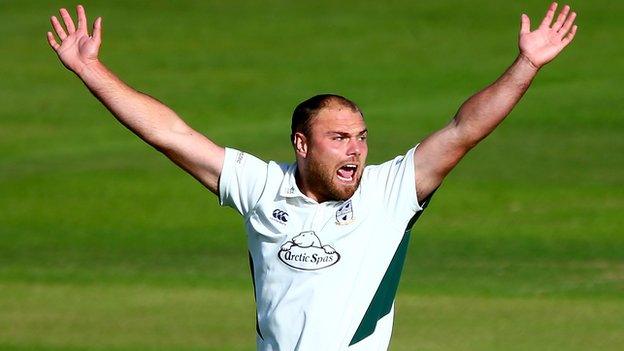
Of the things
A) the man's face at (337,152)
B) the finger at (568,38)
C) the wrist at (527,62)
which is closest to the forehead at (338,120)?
the man's face at (337,152)

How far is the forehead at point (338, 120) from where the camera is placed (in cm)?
640

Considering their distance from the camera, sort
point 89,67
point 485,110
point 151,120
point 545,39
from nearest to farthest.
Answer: point 485,110, point 545,39, point 151,120, point 89,67

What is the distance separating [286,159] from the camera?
16.8m

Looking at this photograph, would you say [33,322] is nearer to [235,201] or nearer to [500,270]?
[500,270]

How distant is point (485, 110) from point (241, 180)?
116 cm

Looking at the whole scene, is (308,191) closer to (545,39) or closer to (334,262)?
(334,262)

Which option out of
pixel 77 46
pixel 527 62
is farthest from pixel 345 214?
pixel 77 46

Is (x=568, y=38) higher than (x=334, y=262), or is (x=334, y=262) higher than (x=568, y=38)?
(x=568, y=38)

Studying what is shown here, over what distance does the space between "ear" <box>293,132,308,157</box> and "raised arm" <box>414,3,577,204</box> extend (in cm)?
52

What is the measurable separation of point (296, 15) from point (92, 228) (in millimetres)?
10181

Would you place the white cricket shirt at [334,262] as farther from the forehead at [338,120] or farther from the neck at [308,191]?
the forehead at [338,120]

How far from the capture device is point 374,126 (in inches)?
741

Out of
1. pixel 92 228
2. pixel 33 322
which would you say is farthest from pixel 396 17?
pixel 33 322

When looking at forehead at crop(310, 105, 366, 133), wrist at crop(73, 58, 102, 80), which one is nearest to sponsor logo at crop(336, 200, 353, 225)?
forehead at crop(310, 105, 366, 133)
